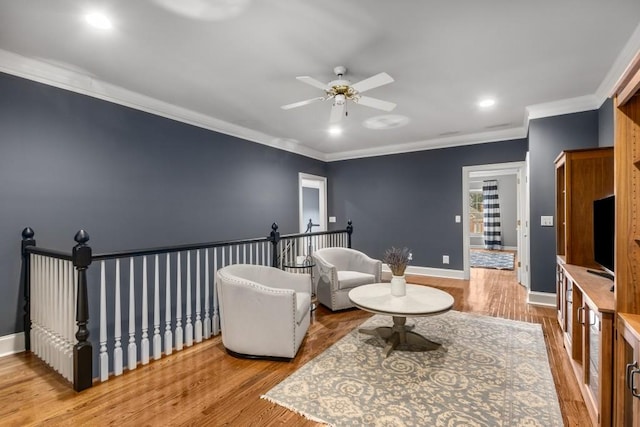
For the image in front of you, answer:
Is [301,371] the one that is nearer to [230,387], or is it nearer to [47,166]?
[230,387]

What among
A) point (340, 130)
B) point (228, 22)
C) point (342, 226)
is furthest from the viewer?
point (342, 226)

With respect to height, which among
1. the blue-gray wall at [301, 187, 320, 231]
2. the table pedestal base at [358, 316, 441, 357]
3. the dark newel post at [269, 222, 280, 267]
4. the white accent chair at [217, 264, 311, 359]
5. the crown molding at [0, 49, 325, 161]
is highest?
the crown molding at [0, 49, 325, 161]

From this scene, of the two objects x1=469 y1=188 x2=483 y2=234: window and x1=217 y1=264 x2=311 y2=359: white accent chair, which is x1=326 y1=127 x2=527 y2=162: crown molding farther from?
x1=469 y1=188 x2=483 y2=234: window

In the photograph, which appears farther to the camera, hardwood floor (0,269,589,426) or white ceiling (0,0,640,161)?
white ceiling (0,0,640,161)

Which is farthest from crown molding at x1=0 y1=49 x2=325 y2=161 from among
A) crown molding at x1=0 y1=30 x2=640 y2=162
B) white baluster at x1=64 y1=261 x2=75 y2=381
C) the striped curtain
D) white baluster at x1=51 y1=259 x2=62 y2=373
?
the striped curtain

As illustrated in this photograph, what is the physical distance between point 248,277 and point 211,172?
82.3 inches

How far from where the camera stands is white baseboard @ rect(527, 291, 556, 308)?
4043 mm

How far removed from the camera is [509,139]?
523 cm

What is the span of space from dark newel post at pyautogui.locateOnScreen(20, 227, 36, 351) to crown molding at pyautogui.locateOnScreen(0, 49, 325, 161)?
139 centimetres

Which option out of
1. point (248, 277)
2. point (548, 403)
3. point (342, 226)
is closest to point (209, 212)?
point (248, 277)

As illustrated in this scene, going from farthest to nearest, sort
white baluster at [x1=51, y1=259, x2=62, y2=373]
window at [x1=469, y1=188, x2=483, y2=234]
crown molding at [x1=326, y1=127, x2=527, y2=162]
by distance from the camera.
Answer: window at [x1=469, y1=188, x2=483, y2=234], crown molding at [x1=326, y1=127, x2=527, y2=162], white baluster at [x1=51, y1=259, x2=62, y2=373]

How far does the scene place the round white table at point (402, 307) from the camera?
2541 mm

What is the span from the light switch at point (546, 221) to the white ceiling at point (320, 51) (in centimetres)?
134

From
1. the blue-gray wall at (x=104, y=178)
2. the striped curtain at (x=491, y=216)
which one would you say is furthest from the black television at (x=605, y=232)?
the striped curtain at (x=491, y=216)
